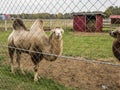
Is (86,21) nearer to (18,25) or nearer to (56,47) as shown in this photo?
(56,47)

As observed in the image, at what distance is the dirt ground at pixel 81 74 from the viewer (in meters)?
6.29

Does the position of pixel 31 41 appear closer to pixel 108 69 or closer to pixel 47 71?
pixel 47 71

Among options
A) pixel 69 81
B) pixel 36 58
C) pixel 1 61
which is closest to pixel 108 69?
pixel 69 81

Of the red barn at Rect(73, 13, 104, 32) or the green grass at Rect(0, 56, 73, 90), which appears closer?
the red barn at Rect(73, 13, 104, 32)

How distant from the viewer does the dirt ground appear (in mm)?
6287

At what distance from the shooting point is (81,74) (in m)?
7.05

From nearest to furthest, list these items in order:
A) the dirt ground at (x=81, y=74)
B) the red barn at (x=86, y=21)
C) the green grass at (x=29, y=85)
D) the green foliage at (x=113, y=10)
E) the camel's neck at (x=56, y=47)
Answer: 1. the green foliage at (x=113, y=10)
2. the red barn at (x=86, y=21)
3. the green grass at (x=29, y=85)
4. the dirt ground at (x=81, y=74)
5. the camel's neck at (x=56, y=47)

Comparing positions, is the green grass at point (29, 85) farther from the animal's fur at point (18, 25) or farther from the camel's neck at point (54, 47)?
the animal's fur at point (18, 25)

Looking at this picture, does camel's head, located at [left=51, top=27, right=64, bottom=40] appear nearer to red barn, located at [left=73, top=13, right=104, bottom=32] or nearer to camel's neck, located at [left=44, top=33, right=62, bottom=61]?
camel's neck, located at [left=44, top=33, right=62, bottom=61]

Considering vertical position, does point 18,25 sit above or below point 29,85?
above

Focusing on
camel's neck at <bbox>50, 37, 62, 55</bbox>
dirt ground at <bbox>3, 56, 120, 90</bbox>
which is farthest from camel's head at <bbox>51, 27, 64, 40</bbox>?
dirt ground at <bbox>3, 56, 120, 90</bbox>

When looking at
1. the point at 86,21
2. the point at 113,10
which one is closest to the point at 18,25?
the point at 86,21

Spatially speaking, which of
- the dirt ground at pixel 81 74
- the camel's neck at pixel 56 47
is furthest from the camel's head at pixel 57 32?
the dirt ground at pixel 81 74

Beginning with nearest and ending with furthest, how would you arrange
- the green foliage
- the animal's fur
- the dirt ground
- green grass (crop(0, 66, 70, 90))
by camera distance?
1. the green foliage
2. green grass (crop(0, 66, 70, 90))
3. the dirt ground
4. the animal's fur
